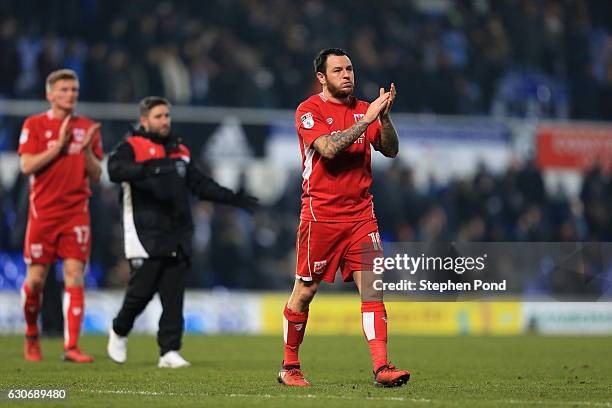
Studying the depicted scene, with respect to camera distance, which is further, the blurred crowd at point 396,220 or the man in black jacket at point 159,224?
the blurred crowd at point 396,220

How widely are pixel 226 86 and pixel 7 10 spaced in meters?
3.61

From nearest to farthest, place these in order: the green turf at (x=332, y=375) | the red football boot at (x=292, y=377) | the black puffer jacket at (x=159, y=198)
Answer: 1. the green turf at (x=332, y=375)
2. the red football boot at (x=292, y=377)
3. the black puffer jacket at (x=159, y=198)

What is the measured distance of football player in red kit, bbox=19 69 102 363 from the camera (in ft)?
33.4

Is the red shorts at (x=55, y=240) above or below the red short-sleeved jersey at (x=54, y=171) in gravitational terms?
below

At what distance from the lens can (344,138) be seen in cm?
713

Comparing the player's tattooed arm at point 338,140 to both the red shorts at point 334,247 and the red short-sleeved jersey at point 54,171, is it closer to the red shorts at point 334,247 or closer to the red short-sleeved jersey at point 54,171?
the red shorts at point 334,247

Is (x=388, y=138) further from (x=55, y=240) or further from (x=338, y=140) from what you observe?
(x=55, y=240)

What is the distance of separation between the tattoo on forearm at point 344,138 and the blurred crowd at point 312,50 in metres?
10.9

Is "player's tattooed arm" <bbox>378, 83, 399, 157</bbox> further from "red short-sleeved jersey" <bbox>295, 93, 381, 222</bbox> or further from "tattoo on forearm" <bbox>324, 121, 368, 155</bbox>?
"tattoo on forearm" <bbox>324, 121, 368, 155</bbox>

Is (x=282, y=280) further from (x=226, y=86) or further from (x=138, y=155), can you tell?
(x=138, y=155)

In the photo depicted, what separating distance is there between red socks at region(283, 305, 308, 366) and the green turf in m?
0.22

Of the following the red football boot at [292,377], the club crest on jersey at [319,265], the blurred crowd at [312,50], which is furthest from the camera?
the blurred crowd at [312,50]

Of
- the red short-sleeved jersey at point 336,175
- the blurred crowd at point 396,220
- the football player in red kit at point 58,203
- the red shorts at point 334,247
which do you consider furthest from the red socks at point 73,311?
the blurred crowd at point 396,220

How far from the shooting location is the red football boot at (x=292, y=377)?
25.0 feet
